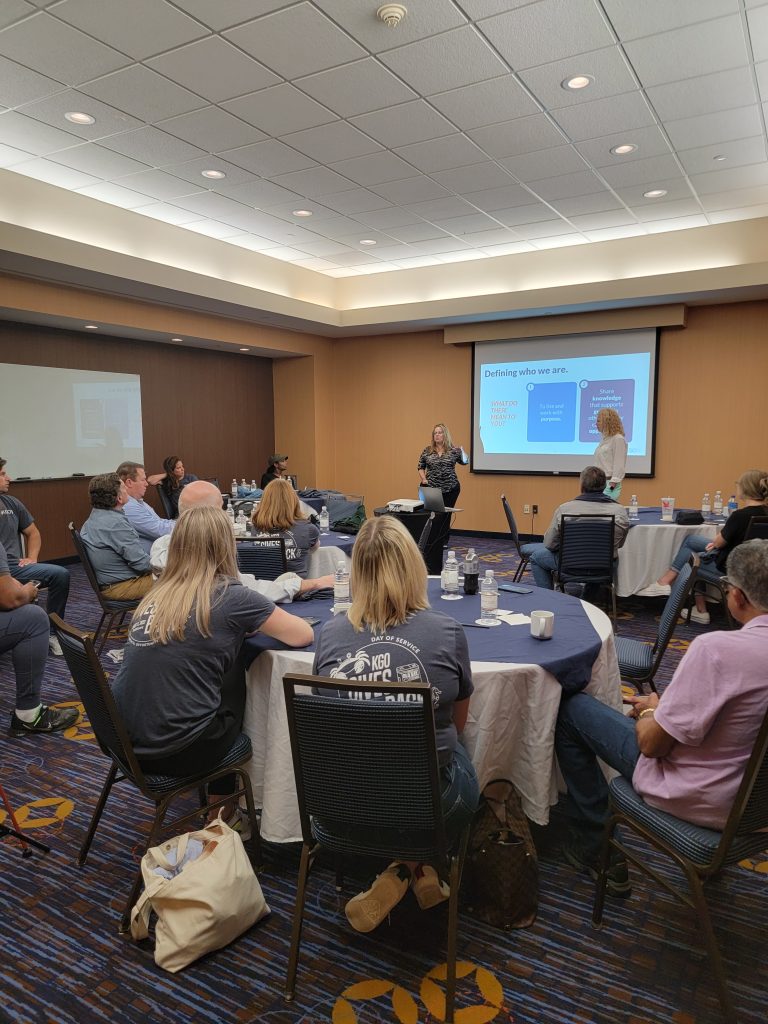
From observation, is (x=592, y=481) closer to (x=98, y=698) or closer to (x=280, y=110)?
(x=280, y=110)

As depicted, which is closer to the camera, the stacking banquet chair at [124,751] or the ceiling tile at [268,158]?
the stacking banquet chair at [124,751]

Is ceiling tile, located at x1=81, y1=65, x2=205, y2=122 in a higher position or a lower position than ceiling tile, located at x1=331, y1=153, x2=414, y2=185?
lower

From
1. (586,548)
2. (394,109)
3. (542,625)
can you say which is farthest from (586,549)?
(394,109)

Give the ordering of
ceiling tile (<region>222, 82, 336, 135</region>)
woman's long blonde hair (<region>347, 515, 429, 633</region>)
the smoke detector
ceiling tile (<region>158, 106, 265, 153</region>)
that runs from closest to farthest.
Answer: woman's long blonde hair (<region>347, 515, 429, 633</region>)
the smoke detector
ceiling tile (<region>222, 82, 336, 135</region>)
ceiling tile (<region>158, 106, 265, 153</region>)

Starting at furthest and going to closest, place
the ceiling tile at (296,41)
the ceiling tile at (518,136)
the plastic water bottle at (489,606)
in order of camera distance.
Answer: the ceiling tile at (518,136) → the ceiling tile at (296,41) → the plastic water bottle at (489,606)

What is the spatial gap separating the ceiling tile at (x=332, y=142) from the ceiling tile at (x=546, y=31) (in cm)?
138

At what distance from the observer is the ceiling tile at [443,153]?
4.95m

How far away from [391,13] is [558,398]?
6.09m

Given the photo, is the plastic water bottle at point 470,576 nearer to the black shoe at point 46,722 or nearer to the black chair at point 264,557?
the black chair at point 264,557

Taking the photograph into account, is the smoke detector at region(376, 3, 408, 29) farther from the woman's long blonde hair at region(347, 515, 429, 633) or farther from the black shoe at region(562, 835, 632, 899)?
the black shoe at region(562, 835, 632, 899)

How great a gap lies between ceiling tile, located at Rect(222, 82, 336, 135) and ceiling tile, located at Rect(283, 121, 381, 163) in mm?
94

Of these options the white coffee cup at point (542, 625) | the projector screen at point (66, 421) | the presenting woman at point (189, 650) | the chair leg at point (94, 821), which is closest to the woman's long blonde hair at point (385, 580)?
the presenting woman at point (189, 650)

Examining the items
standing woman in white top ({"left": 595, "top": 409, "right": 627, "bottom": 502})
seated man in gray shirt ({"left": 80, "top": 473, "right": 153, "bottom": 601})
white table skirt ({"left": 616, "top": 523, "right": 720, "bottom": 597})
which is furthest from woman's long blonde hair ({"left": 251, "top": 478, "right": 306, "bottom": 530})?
standing woman in white top ({"left": 595, "top": 409, "right": 627, "bottom": 502})

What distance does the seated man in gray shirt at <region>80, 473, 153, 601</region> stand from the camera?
437cm
